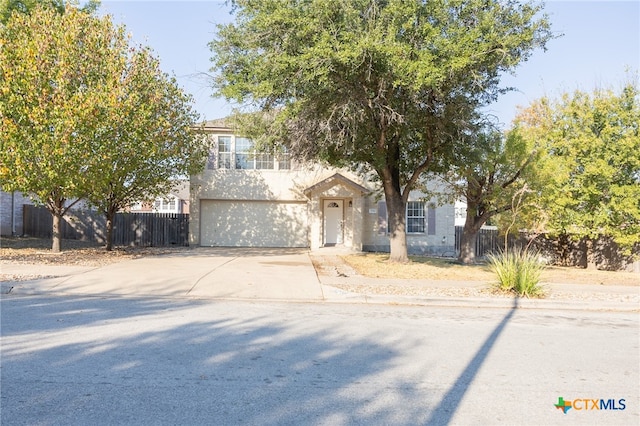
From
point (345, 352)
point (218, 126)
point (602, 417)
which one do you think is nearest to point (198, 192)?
point (218, 126)

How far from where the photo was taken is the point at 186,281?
11961mm

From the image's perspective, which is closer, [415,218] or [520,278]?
[520,278]

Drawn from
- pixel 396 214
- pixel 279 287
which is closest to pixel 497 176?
pixel 396 214

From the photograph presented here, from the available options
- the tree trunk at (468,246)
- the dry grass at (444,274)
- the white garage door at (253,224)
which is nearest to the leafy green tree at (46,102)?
the dry grass at (444,274)

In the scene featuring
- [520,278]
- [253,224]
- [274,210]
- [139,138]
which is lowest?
[520,278]

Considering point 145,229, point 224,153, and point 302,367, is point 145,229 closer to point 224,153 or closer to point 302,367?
point 224,153

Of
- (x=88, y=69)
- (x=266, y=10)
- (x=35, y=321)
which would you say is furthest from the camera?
(x=88, y=69)

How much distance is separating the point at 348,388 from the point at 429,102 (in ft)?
35.4

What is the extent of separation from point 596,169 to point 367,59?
1155cm

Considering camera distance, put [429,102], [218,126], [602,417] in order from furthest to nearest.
Result: 1. [218,126]
2. [429,102]
3. [602,417]

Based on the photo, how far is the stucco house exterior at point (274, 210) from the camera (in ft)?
80.6

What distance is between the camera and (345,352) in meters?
6.23

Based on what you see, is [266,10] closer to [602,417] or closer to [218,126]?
[602,417]

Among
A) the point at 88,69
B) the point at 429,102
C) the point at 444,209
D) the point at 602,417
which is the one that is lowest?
the point at 602,417
